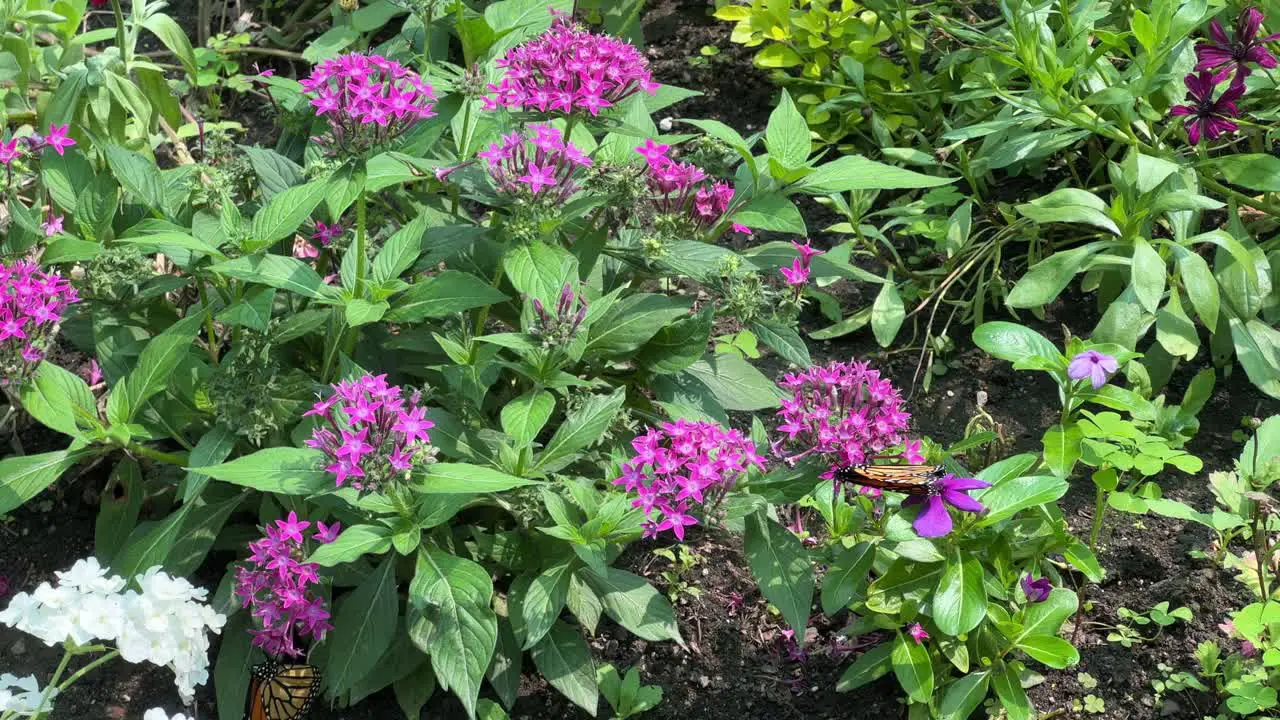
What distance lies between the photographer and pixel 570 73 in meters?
2.32

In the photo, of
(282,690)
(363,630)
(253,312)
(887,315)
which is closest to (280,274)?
(253,312)

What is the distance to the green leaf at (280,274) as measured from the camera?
2.26 metres

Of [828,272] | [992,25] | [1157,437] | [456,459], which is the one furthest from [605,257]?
[992,25]

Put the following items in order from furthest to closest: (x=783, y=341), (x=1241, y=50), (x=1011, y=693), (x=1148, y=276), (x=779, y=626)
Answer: (x=1241, y=50) < (x=1148, y=276) < (x=779, y=626) < (x=783, y=341) < (x=1011, y=693)

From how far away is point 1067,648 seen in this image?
7.61 feet

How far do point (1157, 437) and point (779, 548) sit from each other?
81 cm

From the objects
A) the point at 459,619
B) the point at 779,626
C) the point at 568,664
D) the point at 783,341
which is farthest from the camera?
the point at 779,626

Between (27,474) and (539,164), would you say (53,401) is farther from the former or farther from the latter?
(539,164)

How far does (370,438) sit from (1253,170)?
7.48 feet

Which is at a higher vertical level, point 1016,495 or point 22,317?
point 22,317

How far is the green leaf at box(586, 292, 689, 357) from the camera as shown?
8.29 feet

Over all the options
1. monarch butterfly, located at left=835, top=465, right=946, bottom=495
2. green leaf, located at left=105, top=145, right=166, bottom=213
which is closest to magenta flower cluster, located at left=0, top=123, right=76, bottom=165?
green leaf, located at left=105, top=145, right=166, bottom=213

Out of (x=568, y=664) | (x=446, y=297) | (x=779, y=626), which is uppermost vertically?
(x=446, y=297)

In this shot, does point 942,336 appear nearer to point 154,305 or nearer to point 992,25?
point 992,25
